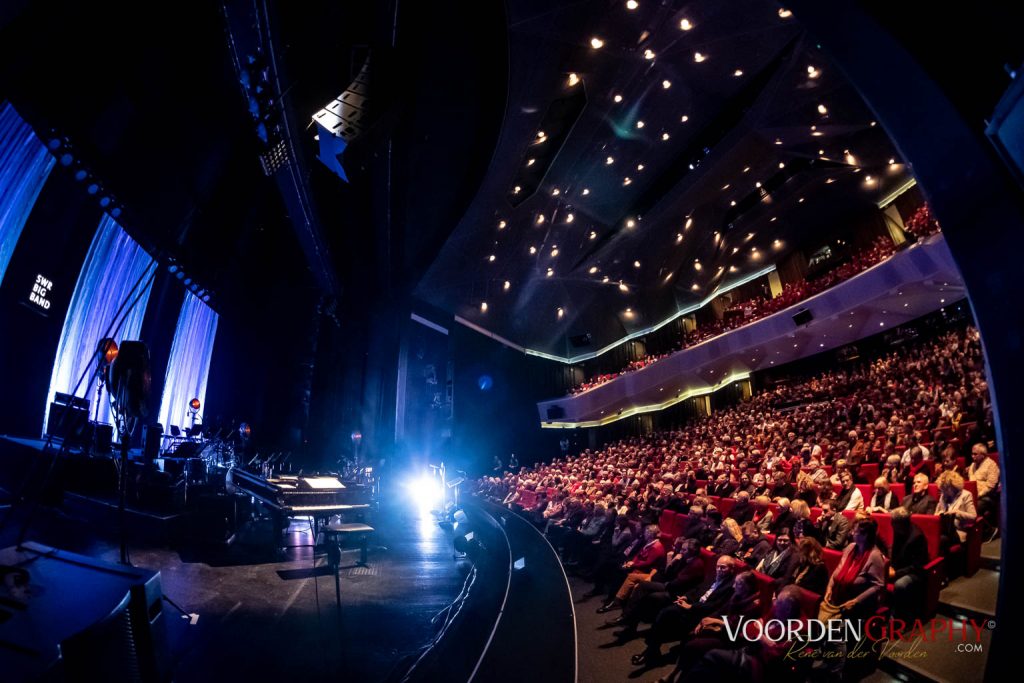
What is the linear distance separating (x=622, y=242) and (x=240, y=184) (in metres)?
12.4

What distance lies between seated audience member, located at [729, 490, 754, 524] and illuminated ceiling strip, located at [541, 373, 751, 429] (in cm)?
1344

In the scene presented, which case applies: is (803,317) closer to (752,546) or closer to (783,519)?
(783,519)

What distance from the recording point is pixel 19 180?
4.65 metres

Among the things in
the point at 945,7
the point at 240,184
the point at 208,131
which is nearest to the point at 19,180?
the point at 208,131

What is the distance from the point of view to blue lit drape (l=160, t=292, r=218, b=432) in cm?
866

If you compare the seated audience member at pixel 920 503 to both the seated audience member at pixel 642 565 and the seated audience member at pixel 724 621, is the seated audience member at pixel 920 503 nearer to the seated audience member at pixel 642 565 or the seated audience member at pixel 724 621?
the seated audience member at pixel 724 621

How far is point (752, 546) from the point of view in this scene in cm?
402

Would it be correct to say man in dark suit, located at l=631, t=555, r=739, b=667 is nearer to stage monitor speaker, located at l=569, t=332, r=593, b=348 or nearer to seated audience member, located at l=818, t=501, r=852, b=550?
seated audience member, located at l=818, t=501, r=852, b=550

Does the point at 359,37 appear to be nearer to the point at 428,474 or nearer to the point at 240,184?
the point at 240,184

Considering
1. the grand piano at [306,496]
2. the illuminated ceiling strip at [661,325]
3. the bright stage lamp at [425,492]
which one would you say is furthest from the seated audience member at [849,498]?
the illuminated ceiling strip at [661,325]

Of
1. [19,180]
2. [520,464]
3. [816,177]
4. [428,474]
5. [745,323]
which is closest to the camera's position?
[19,180]

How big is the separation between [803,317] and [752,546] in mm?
11208

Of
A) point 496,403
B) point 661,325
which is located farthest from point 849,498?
point 661,325

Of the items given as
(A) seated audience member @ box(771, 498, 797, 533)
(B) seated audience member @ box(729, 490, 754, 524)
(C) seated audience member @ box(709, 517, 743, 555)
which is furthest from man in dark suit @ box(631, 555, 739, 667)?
(B) seated audience member @ box(729, 490, 754, 524)
